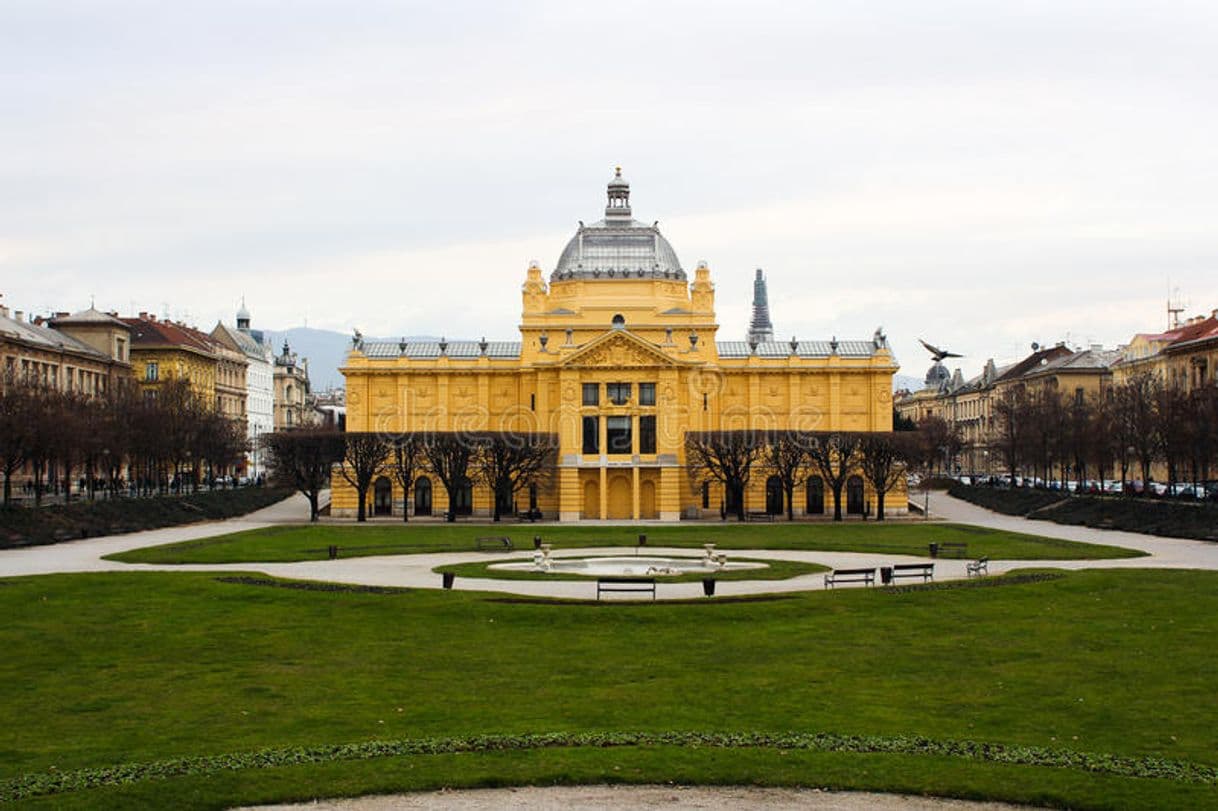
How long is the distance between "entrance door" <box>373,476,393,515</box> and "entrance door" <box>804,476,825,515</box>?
34.0 m

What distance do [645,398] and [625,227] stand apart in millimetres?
17056

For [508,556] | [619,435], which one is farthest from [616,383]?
[508,556]

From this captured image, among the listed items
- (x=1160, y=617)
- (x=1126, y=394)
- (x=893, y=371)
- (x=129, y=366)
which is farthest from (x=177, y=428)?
(x=1160, y=617)

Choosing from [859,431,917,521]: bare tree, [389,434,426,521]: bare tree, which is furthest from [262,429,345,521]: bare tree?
[859,431,917,521]: bare tree

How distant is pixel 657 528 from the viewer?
9188 cm

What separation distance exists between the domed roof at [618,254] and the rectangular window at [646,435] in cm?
1309

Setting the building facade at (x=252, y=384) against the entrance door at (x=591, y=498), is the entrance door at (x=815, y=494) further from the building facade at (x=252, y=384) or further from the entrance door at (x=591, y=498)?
the building facade at (x=252, y=384)

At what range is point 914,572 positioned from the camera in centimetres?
5369

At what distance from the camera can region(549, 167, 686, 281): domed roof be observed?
11400cm

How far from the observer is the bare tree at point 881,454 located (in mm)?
104500

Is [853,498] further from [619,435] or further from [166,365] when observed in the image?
[166,365]

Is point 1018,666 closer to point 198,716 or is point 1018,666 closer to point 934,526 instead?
point 198,716

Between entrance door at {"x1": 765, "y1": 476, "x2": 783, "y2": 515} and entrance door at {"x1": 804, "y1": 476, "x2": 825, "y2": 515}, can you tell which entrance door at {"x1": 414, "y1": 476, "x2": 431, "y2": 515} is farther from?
entrance door at {"x1": 804, "y1": 476, "x2": 825, "y2": 515}

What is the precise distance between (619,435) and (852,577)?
182 ft
